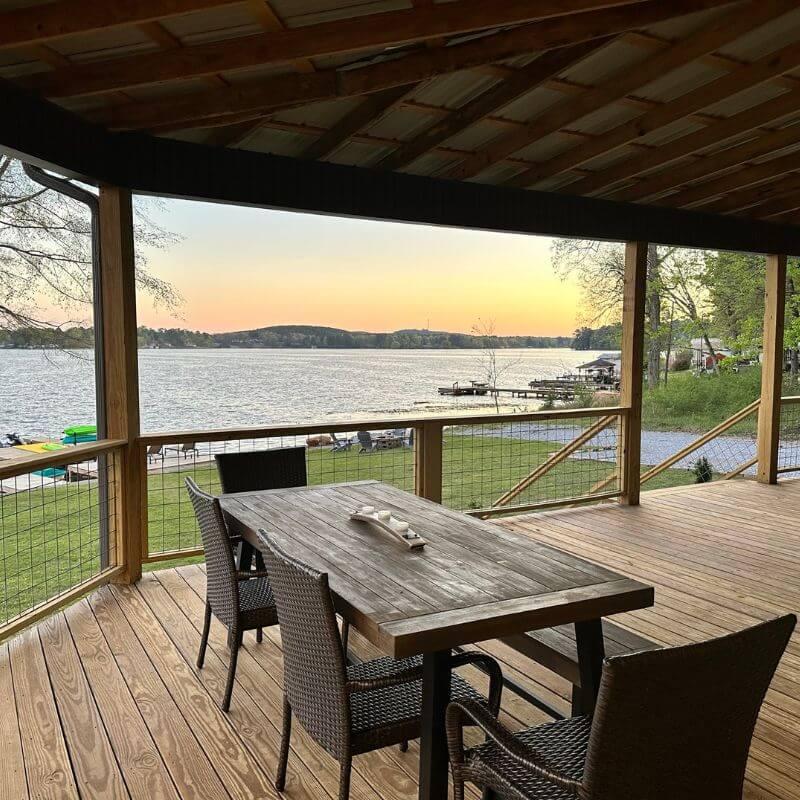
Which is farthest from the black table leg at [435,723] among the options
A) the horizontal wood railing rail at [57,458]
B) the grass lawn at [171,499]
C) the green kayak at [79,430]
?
the green kayak at [79,430]

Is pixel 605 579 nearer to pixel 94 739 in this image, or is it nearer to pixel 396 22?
pixel 94 739

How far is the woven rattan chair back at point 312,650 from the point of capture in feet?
6.08

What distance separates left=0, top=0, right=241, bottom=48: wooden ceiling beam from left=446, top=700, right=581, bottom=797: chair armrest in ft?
8.47

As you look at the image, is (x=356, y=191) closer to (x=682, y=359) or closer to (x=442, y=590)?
(x=442, y=590)

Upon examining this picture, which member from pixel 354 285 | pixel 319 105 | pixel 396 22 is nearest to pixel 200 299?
pixel 354 285

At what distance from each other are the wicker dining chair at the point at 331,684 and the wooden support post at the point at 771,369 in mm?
6136

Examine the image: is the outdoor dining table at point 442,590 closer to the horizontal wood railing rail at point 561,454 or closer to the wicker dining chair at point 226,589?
the wicker dining chair at point 226,589

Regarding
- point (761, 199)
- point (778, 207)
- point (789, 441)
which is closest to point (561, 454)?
point (761, 199)

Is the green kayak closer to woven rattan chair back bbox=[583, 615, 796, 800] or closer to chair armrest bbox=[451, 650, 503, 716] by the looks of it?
chair armrest bbox=[451, 650, 503, 716]

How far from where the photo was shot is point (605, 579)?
2.20 metres

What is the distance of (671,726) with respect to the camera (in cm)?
140

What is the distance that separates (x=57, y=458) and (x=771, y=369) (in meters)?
6.62

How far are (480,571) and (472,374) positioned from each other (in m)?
12.8

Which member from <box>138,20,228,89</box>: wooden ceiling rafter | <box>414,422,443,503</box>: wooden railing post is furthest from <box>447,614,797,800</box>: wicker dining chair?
<box>414,422,443,503</box>: wooden railing post
